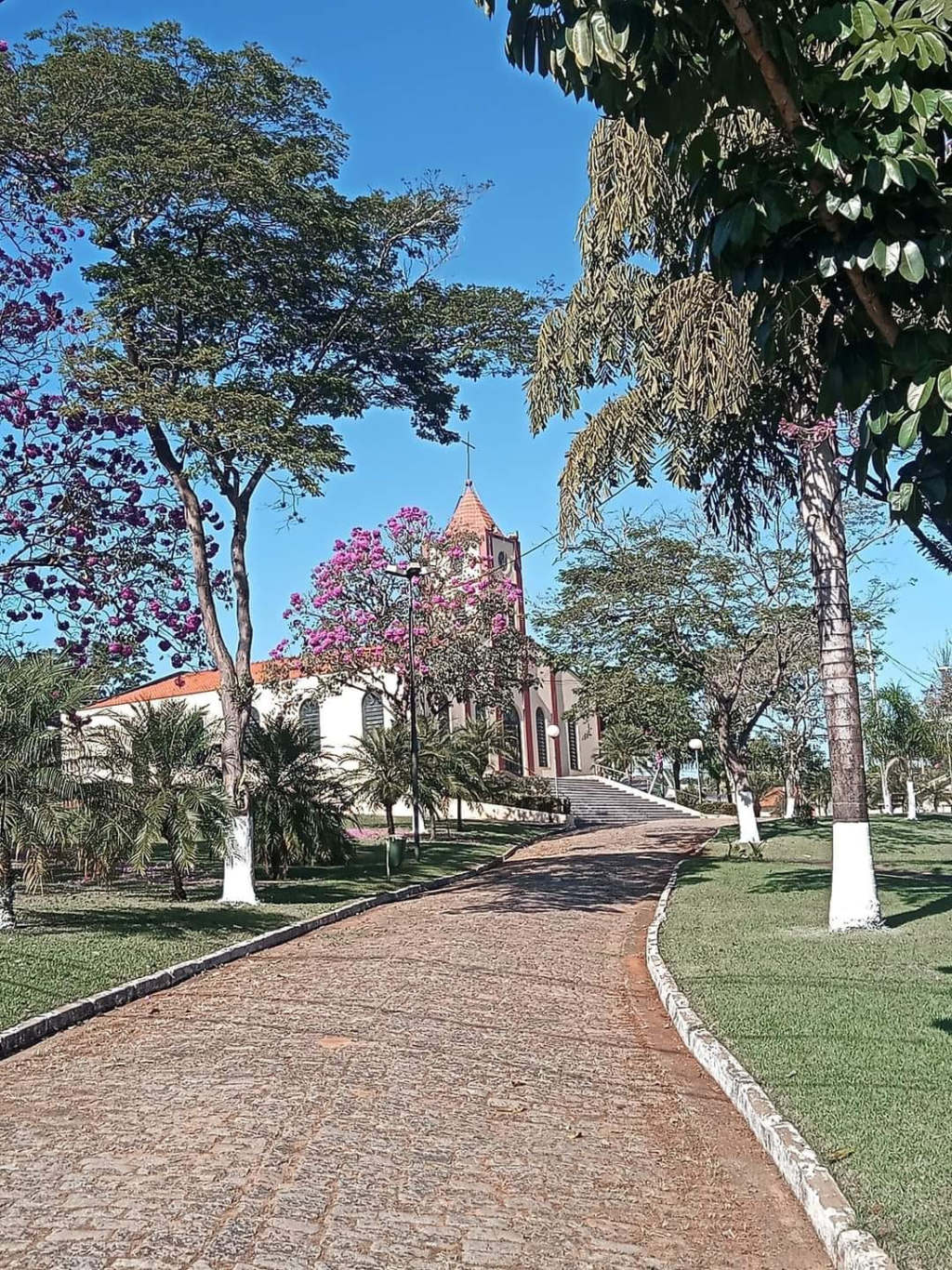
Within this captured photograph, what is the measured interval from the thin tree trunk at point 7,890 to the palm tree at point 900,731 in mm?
27136

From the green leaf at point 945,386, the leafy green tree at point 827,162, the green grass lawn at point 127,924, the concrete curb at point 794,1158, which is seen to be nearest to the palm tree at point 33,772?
the green grass lawn at point 127,924

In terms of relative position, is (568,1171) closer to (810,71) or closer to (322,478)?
(810,71)

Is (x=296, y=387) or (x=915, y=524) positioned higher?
(x=296, y=387)

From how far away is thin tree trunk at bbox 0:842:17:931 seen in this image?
11227mm

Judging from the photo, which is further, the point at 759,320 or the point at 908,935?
the point at 908,935

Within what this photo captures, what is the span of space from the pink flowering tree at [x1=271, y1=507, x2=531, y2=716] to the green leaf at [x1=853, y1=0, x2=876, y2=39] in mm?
27766

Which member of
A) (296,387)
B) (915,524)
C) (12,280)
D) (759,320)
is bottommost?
(915,524)

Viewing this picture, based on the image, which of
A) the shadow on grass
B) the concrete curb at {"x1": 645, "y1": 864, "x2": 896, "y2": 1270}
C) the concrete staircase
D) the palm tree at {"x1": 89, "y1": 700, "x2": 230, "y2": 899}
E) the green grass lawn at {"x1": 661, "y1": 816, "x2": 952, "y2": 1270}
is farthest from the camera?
the concrete staircase

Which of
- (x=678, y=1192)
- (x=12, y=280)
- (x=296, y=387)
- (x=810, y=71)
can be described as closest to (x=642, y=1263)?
(x=678, y=1192)

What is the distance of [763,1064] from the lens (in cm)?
651

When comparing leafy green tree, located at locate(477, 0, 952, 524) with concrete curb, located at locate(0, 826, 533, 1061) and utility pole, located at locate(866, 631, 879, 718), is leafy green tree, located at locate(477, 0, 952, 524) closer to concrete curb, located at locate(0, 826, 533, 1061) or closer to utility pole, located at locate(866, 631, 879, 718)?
concrete curb, located at locate(0, 826, 533, 1061)

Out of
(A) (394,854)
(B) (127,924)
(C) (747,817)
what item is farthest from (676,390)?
(C) (747,817)

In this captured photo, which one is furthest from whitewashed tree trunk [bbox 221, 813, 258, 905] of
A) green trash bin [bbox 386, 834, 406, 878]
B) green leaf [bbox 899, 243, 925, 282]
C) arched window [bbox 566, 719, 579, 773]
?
arched window [bbox 566, 719, 579, 773]

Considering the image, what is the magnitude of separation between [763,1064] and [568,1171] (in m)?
1.77
